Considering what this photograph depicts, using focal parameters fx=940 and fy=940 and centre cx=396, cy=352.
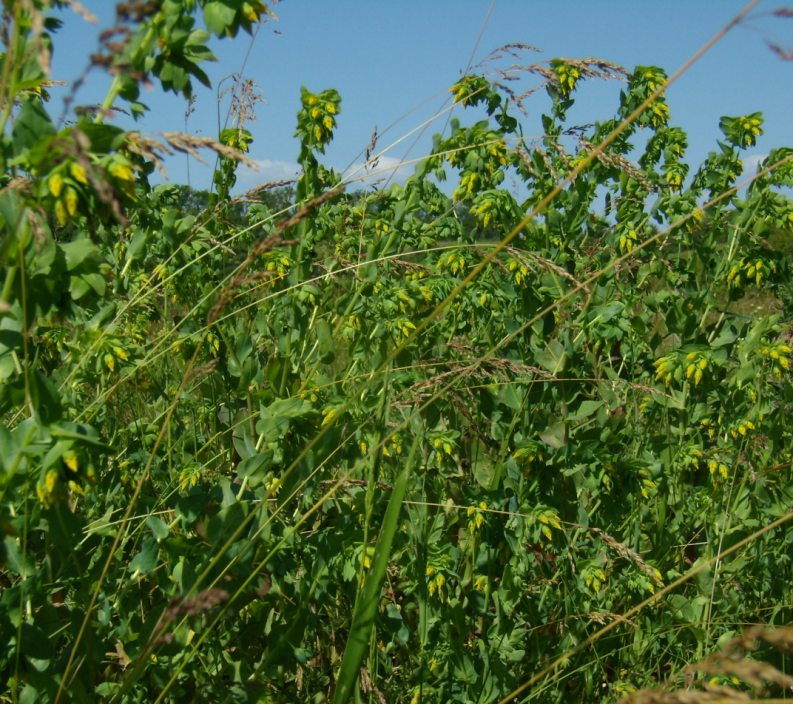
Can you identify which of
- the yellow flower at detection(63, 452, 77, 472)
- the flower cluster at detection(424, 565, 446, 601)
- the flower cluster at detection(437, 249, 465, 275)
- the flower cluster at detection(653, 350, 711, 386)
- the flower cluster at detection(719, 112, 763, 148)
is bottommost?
the flower cluster at detection(424, 565, 446, 601)

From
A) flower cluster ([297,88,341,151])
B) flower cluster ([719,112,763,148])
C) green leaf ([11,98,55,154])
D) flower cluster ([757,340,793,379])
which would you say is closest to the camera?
green leaf ([11,98,55,154])

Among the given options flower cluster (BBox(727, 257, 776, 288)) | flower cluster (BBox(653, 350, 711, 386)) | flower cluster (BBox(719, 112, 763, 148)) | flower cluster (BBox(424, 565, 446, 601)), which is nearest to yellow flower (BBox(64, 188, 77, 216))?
flower cluster (BBox(424, 565, 446, 601))

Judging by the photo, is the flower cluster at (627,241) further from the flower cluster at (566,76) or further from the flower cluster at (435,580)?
the flower cluster at (435,580)

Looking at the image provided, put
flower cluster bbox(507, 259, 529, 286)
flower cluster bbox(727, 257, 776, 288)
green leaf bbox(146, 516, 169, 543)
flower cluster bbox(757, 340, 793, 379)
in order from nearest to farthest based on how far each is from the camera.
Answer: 1. green leaf bbox(146, 516, 169, 543)
2. flower cluster bbox(507, 259, 529, 286)
3. flower cluster bbox(757, 340, 793, 379)
4. flower cluster bbox(727, 257, 776, 288)

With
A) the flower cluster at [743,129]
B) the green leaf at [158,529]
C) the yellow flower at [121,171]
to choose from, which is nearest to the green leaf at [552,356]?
the green leaf at [158,529]

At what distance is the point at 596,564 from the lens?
2654 mm

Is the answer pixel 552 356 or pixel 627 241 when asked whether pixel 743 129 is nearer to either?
pixel 627 241

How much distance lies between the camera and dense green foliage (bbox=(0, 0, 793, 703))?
Answer: 1.68 meters

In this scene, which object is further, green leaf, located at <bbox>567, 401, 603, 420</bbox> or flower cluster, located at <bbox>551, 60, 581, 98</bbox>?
flower cluster, located at <bbox>551, 60, 581, 98</bbox>

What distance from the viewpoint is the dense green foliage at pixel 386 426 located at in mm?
1684

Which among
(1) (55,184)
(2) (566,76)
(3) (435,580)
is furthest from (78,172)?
(2) (566,76)

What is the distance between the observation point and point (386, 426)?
218 cm

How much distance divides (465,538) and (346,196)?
1553 millimetres

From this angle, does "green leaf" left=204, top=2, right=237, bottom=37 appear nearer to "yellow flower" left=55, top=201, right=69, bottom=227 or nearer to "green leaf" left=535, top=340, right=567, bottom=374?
"yellow flower" left=55, top=201, right=69, bottom=227
